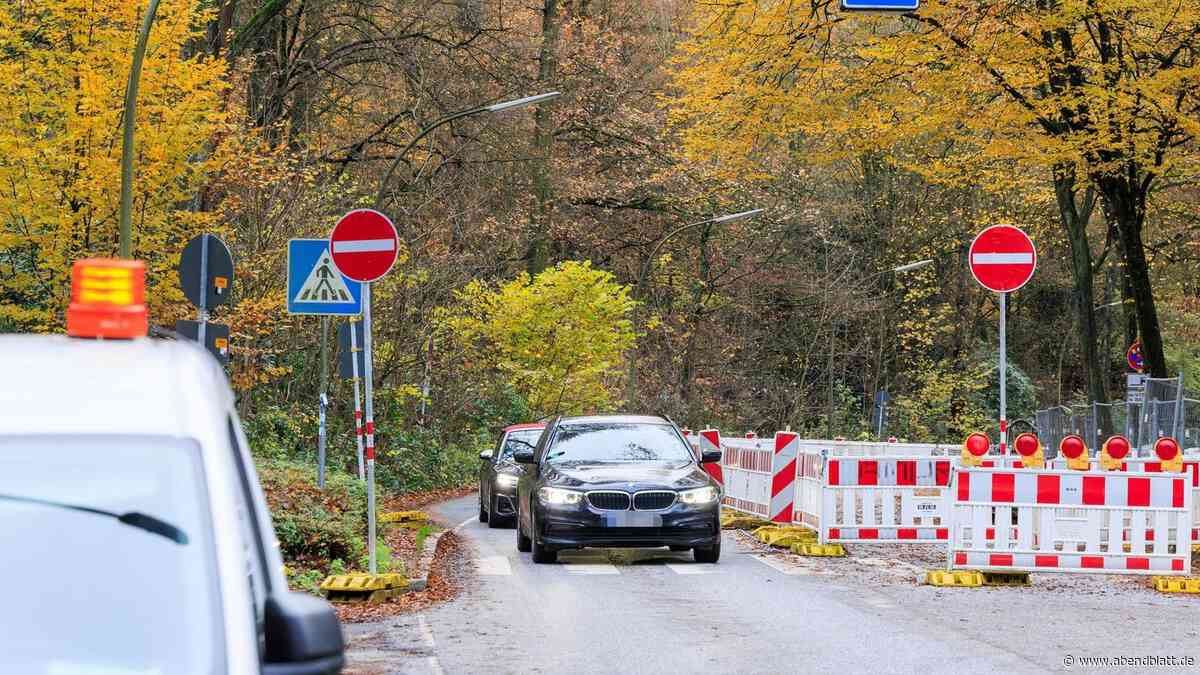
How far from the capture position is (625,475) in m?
17.5

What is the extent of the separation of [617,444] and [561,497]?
1352mm

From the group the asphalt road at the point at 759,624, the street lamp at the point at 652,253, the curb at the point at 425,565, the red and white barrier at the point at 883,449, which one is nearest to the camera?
the asphalt road at the point at 759,624

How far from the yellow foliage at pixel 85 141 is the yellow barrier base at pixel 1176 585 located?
13803 millimetres

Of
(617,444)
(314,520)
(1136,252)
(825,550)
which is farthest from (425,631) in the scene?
(1136,252)

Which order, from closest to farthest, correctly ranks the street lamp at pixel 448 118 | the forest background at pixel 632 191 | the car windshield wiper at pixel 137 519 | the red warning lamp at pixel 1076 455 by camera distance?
the car windshield wiper at pixel 137 519 < the red warning lamp at pixel 1076 455 < the forest background at pixel 632 191 < the street lamp at pixel 448 118

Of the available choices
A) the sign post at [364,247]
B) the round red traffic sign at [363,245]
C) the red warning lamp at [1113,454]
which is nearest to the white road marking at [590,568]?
the sign post at [364,247]

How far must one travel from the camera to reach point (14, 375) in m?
3.59

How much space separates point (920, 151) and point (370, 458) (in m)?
32.9

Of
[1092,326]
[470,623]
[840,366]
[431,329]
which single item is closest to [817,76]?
[1092,326]

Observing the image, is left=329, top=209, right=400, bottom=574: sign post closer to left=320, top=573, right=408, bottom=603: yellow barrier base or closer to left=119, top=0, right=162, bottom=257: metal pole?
left=320, top=573, right=408, bottom=603: yellow barrier base

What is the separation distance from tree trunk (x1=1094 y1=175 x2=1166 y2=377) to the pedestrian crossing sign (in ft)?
43.6

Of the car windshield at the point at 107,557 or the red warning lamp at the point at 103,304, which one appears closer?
the car windshield at the point at 107,557

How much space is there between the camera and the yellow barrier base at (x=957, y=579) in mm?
15344

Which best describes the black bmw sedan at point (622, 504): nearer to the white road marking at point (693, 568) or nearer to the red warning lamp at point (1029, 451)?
the white road marking at point (693, 568)
